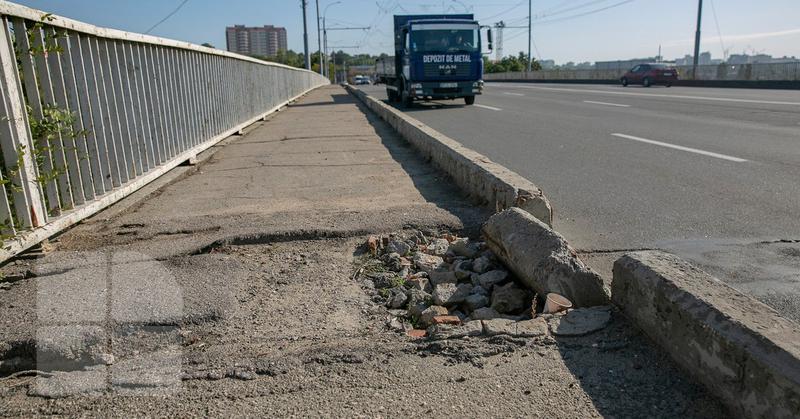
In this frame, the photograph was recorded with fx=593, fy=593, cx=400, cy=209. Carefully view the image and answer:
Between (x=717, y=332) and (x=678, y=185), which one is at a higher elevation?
(x=717, y=332)

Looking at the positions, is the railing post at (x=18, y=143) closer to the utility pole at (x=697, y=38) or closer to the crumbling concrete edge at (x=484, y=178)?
the crumbling concrete edge at (x=484, y=178)

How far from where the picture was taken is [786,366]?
1.93 metres

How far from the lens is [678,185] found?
19.9 ft

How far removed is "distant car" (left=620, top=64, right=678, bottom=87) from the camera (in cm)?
3356

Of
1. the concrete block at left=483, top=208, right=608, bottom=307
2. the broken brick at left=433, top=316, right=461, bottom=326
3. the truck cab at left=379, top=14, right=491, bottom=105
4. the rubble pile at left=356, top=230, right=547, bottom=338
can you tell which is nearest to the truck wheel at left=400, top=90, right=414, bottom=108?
the truck cab at left=379, top=14, right=491, bottom=105

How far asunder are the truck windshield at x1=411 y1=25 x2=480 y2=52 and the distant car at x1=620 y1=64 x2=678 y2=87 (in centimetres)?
1876

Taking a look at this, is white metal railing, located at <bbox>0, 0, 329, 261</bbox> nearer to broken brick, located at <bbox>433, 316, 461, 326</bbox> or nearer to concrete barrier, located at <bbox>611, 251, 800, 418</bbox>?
broken brick, located at <bbox>433, 316, 461, 326</bbox>

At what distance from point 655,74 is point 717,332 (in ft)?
116

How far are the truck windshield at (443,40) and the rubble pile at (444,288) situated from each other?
51.6 ft

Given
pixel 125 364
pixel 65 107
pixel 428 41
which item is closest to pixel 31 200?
pixel 65 107

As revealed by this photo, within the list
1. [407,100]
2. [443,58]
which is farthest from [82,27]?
[407,100]

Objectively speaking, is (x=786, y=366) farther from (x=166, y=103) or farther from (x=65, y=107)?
(x=166, y=103)

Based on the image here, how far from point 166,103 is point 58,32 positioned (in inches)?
104

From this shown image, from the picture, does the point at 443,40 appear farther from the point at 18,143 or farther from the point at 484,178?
the point at 18,143
